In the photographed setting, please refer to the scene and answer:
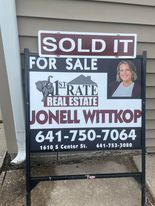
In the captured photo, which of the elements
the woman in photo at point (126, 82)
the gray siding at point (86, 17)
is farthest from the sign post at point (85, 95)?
the gray siding at point (86, 17)

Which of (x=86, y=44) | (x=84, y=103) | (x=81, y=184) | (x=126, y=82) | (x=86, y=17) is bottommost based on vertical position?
(x=81, y=184)

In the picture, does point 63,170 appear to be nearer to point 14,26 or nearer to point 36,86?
point 36,86

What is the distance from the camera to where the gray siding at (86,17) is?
6.82 feet

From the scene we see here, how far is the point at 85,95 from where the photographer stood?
212 centimetres

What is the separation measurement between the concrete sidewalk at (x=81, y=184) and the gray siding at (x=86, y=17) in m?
1.03

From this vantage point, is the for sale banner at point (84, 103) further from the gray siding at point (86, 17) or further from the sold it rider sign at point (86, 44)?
the gray siding at point (86, 17)

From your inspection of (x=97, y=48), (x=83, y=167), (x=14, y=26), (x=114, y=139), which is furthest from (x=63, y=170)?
(x=14, y=26)

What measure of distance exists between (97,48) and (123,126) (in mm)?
585

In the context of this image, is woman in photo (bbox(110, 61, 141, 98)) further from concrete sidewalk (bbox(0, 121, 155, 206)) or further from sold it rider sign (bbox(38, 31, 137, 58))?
concrete sidewalk (bbox(0, 121, 155, 206))

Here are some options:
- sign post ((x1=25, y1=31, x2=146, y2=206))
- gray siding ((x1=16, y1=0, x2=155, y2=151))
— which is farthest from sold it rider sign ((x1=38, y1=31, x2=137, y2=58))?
gray siding ((x1=16, y1=0, x2=155, y2=151))

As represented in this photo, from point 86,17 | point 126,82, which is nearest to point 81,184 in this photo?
point 126,82

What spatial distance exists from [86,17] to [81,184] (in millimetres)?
1286

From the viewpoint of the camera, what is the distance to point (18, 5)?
2.06 metres

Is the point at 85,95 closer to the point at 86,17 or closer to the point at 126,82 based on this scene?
the point at 126,82
